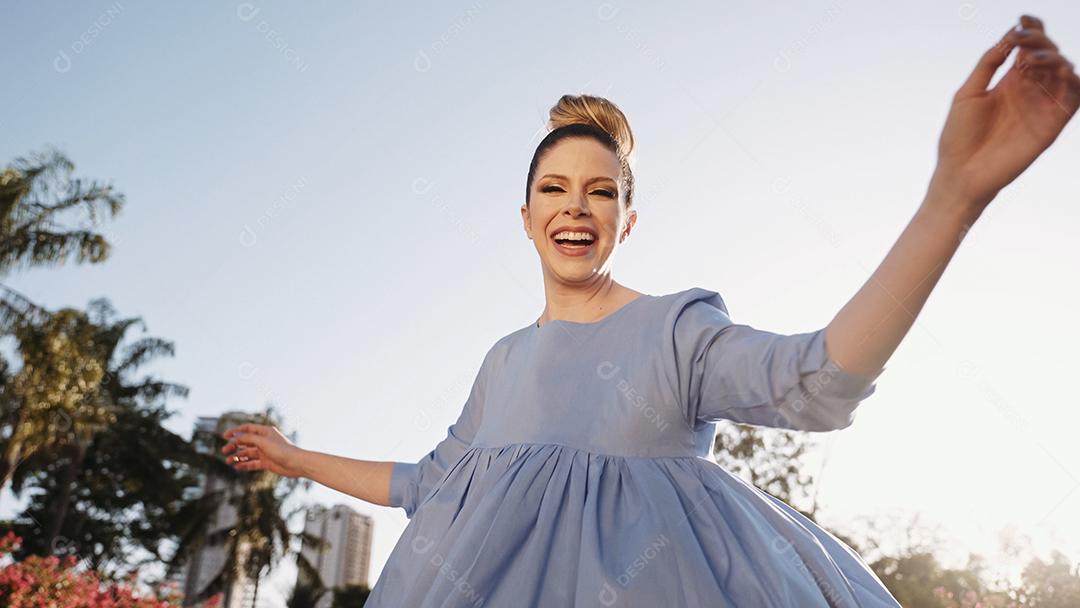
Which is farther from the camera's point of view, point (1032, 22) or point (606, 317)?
point (606, 317)

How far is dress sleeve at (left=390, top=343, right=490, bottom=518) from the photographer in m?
2.15

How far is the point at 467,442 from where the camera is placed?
7.14 feet

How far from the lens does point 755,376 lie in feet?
4.41

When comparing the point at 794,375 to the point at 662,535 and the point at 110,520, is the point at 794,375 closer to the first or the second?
the point at 662,535

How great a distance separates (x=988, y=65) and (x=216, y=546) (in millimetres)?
33945

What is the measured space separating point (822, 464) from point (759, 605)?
12.6 metres

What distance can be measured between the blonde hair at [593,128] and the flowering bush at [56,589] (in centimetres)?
934

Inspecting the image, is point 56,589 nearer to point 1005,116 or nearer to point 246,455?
point 246,455

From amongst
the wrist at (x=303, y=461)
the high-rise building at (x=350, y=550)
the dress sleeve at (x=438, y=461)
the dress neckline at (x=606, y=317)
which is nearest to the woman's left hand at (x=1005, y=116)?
the dress neckline at (x=606, y=317)

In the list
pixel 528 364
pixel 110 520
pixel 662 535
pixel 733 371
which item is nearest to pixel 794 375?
pixel 733 371

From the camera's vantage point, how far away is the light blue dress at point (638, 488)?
1.29m

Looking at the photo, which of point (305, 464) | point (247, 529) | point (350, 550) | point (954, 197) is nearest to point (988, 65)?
point (954, 197)

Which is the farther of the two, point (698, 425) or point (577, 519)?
point (698, 425)

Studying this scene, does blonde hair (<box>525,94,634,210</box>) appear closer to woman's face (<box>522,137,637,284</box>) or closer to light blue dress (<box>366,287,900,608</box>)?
woman's face (<box>522,137,637,284</box>)
